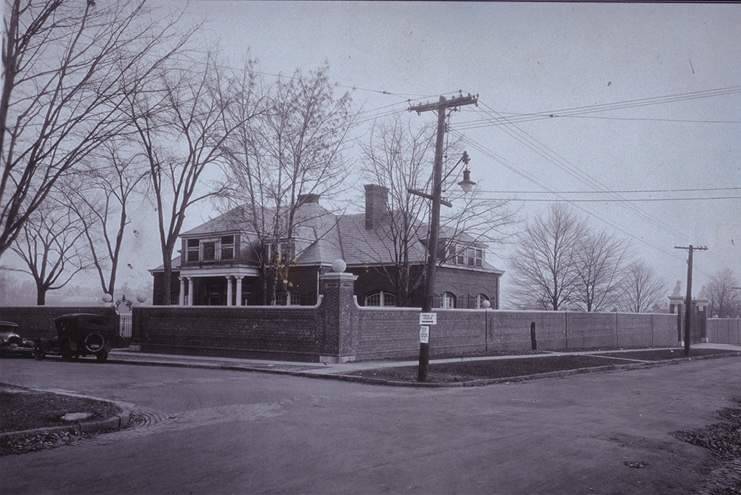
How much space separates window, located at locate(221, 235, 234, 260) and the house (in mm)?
61

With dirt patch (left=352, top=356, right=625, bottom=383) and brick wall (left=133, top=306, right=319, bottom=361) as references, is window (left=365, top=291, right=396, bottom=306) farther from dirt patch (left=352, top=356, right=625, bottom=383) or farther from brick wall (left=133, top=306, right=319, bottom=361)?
brick wall (left=133, top=306, right=319, bottom=361)

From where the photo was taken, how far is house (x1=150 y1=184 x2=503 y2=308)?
37219 millimetres

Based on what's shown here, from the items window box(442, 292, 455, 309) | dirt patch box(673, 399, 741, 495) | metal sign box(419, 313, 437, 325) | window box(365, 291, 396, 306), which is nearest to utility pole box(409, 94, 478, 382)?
metal sign box(419, 313, 437, 325)

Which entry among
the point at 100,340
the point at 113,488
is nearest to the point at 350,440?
the point at 113,488

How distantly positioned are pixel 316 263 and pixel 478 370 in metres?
18.4

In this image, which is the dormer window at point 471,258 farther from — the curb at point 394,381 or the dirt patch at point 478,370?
the curb at point 394,381

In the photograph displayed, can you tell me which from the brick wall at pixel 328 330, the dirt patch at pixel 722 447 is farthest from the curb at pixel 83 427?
the brick wall at pixel 328 330

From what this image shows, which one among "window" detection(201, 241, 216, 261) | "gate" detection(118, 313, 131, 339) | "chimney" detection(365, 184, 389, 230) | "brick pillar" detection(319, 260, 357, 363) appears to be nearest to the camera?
"brick pillar" detection(319, 260, 357, 363)

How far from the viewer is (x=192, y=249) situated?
40688mm

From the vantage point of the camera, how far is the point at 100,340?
2338 cm

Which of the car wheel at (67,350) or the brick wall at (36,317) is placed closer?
the car wheel at (67,350)

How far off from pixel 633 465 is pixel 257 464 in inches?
174

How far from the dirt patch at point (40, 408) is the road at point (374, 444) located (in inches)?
34.3

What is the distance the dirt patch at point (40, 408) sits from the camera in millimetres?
9273
